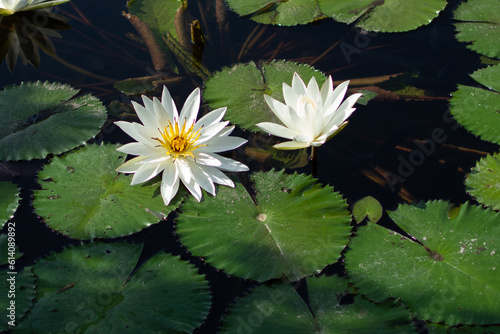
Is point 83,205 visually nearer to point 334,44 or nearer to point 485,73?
A: point 334,44

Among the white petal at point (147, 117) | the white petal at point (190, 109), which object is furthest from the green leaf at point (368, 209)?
the white petal at point (147, 117)

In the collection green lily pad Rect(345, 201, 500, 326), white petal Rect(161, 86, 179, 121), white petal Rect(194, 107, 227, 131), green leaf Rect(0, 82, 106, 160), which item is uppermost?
white petal Rect(161, 86, 179, 121)

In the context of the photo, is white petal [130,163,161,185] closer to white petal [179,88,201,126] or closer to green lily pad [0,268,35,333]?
white petal [179,88,201,126]

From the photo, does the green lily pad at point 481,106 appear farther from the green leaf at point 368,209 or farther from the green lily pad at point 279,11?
the green lily pad at point 279,11

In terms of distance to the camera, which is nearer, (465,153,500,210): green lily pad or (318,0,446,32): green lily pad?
(465,153,500,210): green lily pad

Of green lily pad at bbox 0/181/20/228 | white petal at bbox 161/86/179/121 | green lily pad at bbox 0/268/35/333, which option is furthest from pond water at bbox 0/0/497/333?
white petal at bbox 161/86/179/121

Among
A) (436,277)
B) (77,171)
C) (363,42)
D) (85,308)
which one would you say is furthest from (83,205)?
(363,42)
